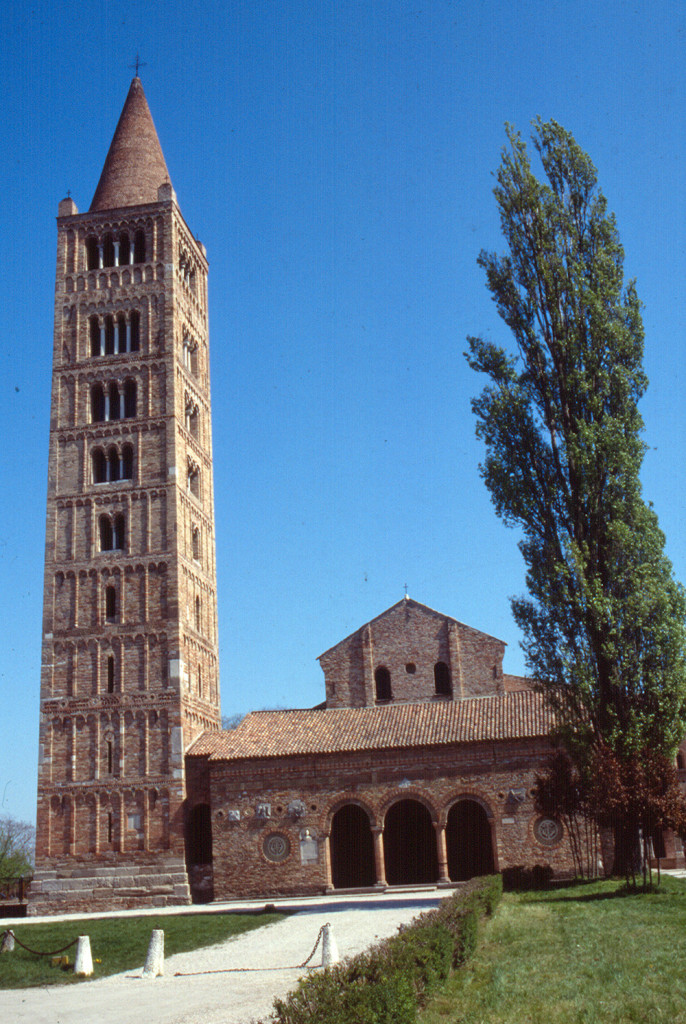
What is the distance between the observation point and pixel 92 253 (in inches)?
1458

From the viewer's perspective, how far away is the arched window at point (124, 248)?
36.5 meters

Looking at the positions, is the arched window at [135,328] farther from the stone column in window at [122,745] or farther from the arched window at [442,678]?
the arched window at [442,678]

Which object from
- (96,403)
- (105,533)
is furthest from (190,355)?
(105,533)

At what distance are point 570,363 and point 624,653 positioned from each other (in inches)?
269

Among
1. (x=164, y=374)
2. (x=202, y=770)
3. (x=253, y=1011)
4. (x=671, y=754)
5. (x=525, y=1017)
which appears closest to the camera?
(x=525, y=1017)

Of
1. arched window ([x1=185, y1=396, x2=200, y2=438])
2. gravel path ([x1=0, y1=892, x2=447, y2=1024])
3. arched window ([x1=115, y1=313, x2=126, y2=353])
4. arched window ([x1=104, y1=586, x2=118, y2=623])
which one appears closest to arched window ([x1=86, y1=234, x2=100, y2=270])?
arched window ([x1=115, y1=313, x2=126, y2=353])

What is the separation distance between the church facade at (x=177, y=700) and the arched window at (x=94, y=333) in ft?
0.29

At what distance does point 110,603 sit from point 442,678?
1208 centimetres

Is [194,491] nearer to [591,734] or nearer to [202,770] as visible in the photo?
[202,770]

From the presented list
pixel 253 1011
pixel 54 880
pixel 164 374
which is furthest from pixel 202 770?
pixel 253 1011

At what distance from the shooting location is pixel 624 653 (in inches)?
802

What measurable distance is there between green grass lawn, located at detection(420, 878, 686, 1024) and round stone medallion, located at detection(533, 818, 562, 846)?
1176 cm

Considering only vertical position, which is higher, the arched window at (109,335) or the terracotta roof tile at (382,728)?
the arched window at (109,335)

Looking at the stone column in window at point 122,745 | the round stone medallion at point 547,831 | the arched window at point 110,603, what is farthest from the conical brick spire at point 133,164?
the round stone medallion at point 547,831
